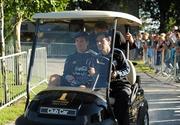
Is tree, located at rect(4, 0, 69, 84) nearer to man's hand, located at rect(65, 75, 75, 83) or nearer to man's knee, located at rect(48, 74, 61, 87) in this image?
man's knee, located at rect(48, 74, 61, 87)

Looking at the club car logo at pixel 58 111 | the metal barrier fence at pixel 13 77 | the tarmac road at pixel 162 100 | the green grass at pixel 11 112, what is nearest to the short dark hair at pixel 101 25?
the club car logo at pixel 58 111

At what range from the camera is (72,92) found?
620 centimetres

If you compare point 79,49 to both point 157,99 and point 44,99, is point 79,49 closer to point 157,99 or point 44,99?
point 44,99

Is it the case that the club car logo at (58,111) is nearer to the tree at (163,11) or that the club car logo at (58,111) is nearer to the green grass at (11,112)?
the green grass at (11,112)

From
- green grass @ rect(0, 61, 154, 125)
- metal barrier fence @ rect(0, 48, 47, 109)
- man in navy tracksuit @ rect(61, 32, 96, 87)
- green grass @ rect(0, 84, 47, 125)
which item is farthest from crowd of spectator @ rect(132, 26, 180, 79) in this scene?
man in navy tracksuit @ rect(61, 32, 96, 87)

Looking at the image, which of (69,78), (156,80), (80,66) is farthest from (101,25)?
(156,80)

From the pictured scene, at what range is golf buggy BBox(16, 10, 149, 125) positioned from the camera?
5938 mm

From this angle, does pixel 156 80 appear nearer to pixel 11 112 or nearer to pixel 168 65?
pixel 168 65

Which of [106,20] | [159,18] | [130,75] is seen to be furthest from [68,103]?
[159,18]

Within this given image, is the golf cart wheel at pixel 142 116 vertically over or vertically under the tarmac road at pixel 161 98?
over

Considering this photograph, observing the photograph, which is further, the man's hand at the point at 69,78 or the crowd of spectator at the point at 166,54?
the crowd of spectator at the point at 166,54

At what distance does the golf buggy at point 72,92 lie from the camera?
594 cm

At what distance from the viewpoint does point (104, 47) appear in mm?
6531

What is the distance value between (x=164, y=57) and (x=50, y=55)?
41.2 ft
